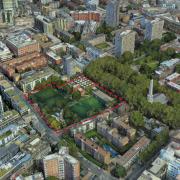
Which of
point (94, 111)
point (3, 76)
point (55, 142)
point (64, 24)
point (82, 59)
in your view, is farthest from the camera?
point (64, 24)

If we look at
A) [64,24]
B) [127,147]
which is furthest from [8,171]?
[64,24]

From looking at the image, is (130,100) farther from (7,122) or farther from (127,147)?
(7,122)

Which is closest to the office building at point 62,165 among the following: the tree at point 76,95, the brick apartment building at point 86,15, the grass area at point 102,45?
the tree at point 76,95

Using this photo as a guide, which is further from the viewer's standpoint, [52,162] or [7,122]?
[7,122]

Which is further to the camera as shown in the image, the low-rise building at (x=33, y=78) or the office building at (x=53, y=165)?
the low-rise building at (x=33, y=78)

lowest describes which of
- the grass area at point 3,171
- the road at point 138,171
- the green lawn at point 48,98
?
the road at point 138,171

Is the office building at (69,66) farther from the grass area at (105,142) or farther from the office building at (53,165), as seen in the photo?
the office building at (53,165)

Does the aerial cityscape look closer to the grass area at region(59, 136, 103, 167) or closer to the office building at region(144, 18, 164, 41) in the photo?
the grass area at region(59, 136, 103, 167)
